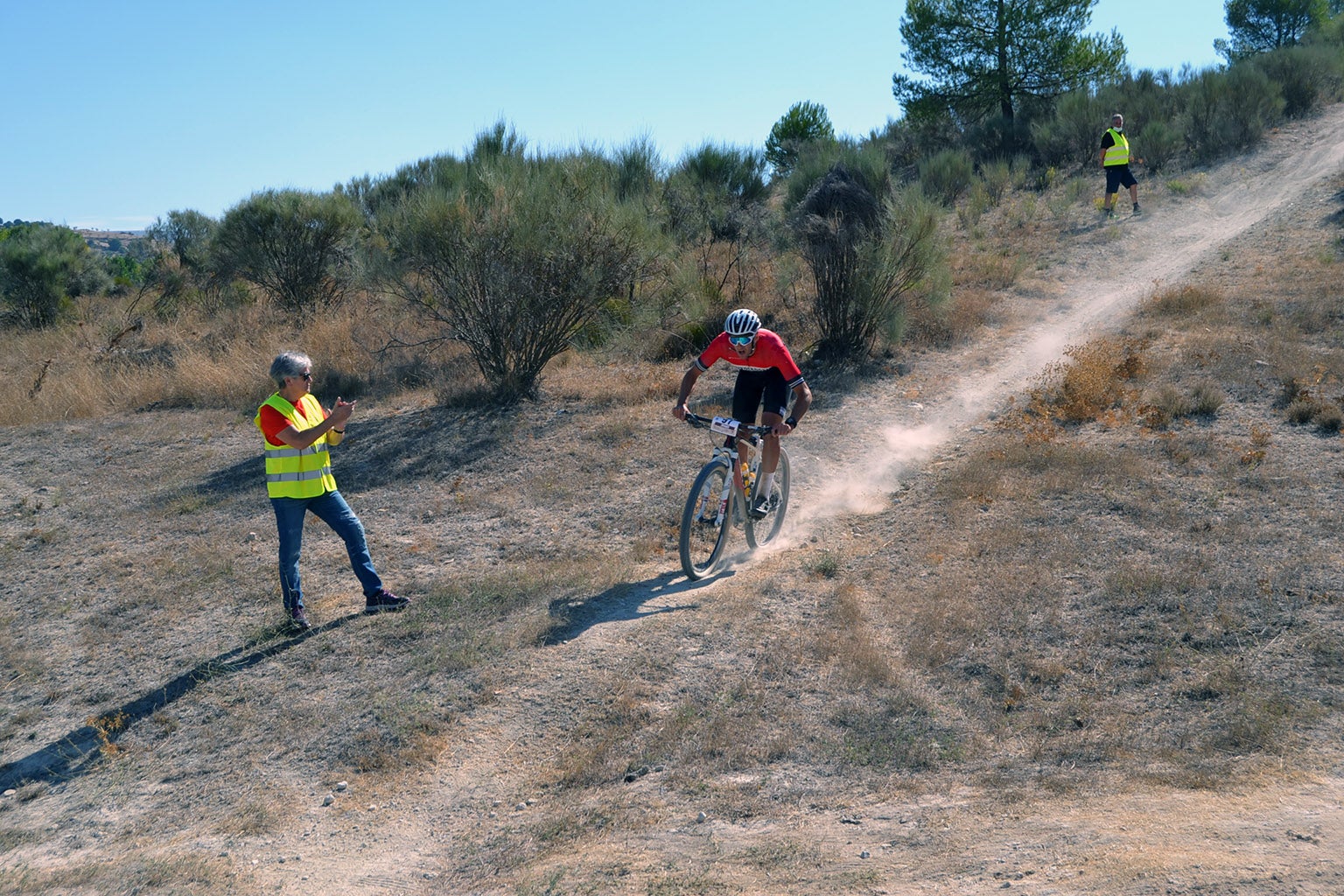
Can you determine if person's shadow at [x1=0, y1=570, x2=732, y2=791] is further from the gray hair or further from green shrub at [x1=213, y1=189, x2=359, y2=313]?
green shrub at [x1=213, y1=189, x2=359, y2=313]

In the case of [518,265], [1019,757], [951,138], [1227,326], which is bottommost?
[1019,757]

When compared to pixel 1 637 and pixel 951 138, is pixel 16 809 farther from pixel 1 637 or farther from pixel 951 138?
pixel 951 138

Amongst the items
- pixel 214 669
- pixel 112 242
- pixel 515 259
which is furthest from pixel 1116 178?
pixel 112 242

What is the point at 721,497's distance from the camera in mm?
6801

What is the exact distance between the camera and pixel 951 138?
2848cm

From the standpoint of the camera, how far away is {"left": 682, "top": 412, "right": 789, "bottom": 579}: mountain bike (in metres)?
6.54

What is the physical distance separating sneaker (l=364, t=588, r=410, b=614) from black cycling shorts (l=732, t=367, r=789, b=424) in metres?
2.75

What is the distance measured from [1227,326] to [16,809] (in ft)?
40.4

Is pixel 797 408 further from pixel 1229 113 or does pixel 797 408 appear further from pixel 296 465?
pixel 1229 113

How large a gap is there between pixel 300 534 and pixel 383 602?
29.8 inches

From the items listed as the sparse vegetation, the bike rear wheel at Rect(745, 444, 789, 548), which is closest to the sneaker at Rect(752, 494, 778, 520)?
the bike rear wheel at Rect(745, 444, 789, 548)

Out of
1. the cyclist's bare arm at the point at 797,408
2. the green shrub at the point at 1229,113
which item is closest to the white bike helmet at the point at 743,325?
the cyclist's bare arm at the point at 797,408

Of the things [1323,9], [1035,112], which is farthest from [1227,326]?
[1323,9]

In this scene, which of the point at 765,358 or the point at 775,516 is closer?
the point at 765,358
